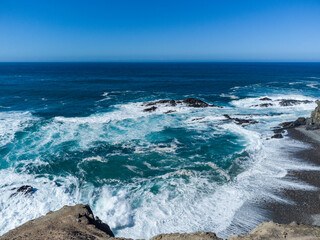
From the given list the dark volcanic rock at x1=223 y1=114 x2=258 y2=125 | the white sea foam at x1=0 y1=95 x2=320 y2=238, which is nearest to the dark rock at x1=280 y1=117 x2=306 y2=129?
the dark volcanic rock at x1=223 y1=114 x2=258 y2=125

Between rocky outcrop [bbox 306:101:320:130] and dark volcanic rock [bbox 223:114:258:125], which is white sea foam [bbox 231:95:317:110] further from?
rocky outcrop [bbox 306:101:320:130]

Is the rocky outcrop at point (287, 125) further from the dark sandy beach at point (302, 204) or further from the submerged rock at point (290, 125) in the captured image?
the dark sandy beach at point (302, 204)

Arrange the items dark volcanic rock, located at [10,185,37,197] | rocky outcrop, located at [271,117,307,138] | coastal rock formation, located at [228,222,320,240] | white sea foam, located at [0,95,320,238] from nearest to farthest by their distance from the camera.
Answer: coastal rock formation, located at [228,222,320,240], white sea foam, located at [0,95,320,238], dark volcanic rock, located at [10,185,37,197], rocky outcrop, located at [271,117,307,138]

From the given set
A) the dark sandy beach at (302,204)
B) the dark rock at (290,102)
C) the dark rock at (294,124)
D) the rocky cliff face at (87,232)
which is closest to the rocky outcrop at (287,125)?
the dark rock at (294,124)

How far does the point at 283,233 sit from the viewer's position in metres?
9.66

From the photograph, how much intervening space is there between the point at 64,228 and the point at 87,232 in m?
1.13

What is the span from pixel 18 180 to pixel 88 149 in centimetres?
802

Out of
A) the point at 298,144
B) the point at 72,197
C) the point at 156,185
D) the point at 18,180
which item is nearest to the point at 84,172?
the point at 72,197

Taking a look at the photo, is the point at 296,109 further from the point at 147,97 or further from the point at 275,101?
the point at 147,97

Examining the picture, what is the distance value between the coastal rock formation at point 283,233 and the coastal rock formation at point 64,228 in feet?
20.7

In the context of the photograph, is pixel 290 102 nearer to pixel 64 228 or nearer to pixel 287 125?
pixel 287 125

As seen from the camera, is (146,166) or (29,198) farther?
(146,166)

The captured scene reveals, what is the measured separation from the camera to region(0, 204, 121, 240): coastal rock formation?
9273 mm

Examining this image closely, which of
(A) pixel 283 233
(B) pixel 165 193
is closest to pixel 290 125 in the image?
(B) pixel 165 193
